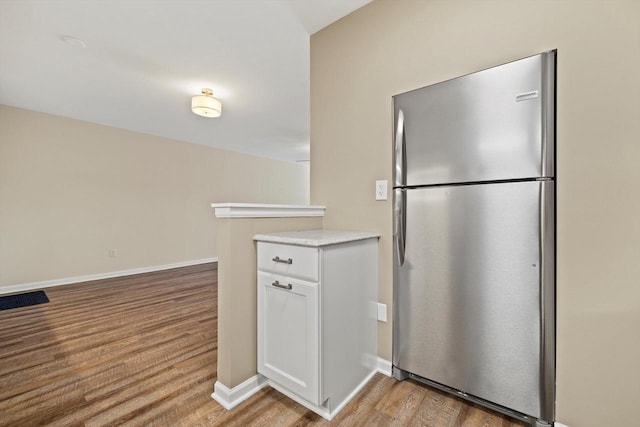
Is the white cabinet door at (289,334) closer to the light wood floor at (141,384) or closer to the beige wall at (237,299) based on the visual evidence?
the beige wall at (237,299)

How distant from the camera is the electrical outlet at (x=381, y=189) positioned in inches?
70.4

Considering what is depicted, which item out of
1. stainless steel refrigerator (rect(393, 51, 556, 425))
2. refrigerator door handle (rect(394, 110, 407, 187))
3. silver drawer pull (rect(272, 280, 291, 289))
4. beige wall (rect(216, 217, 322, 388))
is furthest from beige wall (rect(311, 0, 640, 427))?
beige wall (rect(216, 217, 322, 388))

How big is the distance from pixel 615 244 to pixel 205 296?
12.0 ft

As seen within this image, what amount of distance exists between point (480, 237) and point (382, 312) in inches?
30.3

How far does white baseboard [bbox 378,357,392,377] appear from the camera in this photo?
176 centimetres

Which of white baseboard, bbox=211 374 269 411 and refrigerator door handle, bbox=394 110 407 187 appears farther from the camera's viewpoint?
refrigerator door handle, bbox=394 110 407 187

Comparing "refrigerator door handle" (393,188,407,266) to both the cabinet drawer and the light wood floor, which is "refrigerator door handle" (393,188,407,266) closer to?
the cabinet drawer

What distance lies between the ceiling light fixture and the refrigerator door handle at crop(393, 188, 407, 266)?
2676mm

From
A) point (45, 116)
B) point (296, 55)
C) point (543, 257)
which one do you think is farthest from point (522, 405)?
point (45, 116)

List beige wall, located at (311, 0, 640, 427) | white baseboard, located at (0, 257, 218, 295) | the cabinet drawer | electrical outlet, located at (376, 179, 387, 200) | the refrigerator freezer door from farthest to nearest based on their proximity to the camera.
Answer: white baseboard, located at (0, 257, 218, 295) → electrical outlet, located at (376, 179, 387, 200) → the cabinet drawer → the refrigerator freezer door → beige wall, located at (311, 0, 640, 427)

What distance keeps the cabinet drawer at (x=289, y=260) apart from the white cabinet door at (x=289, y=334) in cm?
4

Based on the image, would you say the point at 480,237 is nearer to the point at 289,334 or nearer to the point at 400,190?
the point at 400,190

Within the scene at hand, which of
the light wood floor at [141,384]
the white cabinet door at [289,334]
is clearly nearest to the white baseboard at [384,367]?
the light wood floor at [141,384]

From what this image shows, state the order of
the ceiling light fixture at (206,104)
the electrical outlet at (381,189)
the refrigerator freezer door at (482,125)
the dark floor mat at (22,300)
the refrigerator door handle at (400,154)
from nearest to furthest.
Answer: the refrigerator freezer door at (482,125) → the refrigerator door handle at (400,154) → the electrical outlet at (381,189) → the dark floor mat at (22,300) → the ceiling light fixture at (206,104)
